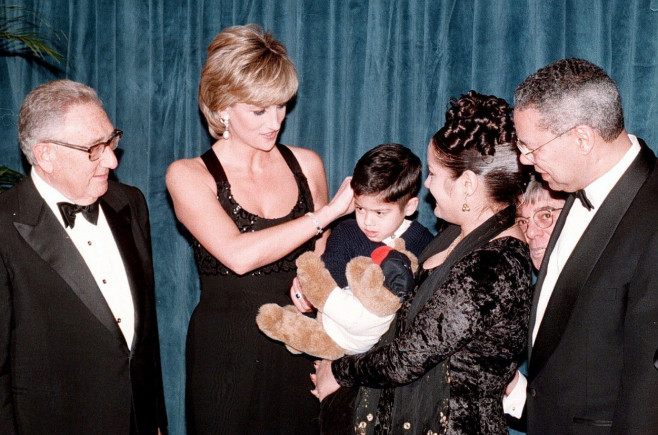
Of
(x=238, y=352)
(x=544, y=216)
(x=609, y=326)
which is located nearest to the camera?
(x=609, y=326)

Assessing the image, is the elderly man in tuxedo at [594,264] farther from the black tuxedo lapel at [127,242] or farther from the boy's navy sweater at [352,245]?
the black tuxedo lapel at [127,242]

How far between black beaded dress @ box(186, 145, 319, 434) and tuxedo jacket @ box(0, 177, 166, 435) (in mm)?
370

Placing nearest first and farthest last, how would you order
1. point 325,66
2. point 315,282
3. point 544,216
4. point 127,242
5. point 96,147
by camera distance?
point 315,282
point 96,147
point 127,242
point 544,216
point 325,66

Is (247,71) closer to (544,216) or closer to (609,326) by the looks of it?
(544,216)

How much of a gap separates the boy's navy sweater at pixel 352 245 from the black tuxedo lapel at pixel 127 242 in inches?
28.7

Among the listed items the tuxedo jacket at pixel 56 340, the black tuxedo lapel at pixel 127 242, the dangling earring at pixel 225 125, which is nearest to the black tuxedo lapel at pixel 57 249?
the tuxedo jacket at pixel 56 340

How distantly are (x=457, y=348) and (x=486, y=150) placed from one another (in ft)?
1.94

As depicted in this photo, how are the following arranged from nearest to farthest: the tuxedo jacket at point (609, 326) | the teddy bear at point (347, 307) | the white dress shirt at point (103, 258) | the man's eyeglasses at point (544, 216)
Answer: the tuxedo jacket at point (609, 326)
the teddy bear at point (347, 307)
the white dress shirt at point (103, 258)
the man's eyeglasses at point (544, 216)

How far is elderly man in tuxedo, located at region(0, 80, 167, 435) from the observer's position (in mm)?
2133

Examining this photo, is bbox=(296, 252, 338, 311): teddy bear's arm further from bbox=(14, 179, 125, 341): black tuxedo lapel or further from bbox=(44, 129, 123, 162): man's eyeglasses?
bbox=(44, 129, 123, 162): man's eyeglasses

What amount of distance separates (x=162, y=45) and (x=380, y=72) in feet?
4.35

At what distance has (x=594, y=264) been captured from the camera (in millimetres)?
1768

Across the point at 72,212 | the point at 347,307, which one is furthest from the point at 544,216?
the point at 72,212

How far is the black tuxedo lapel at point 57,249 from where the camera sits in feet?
7.07
